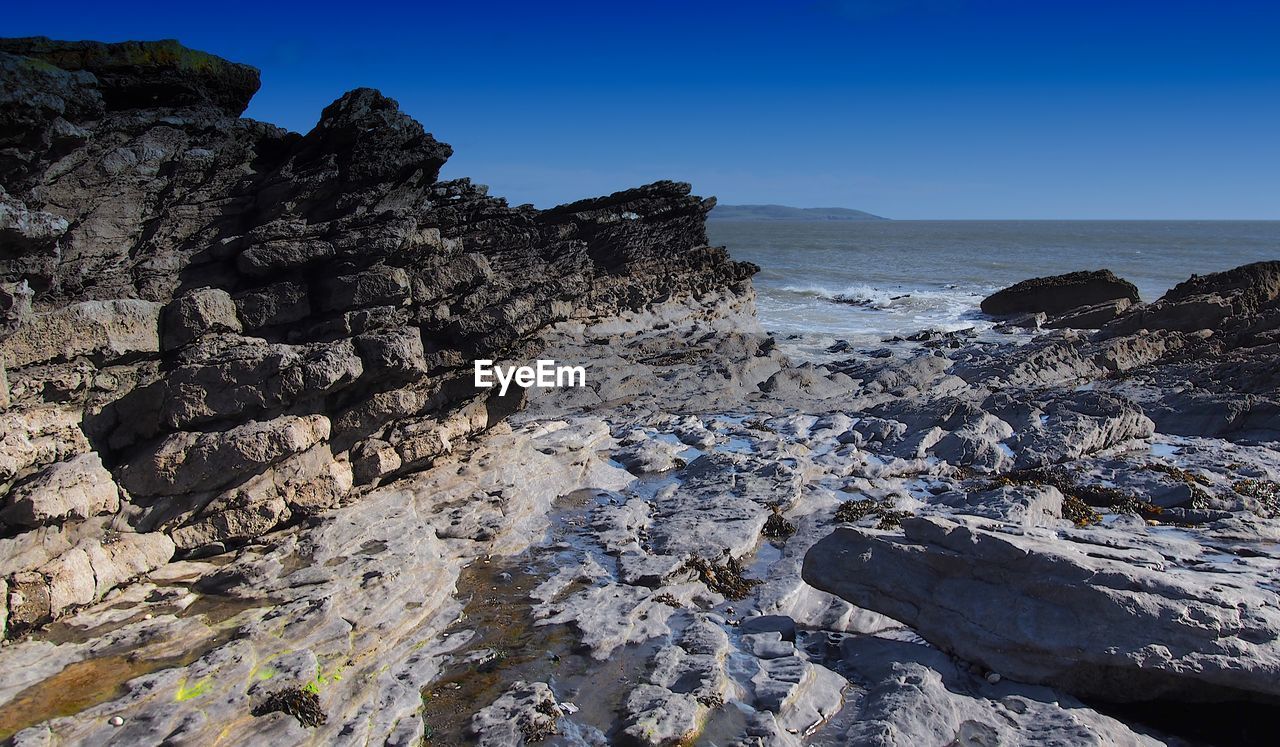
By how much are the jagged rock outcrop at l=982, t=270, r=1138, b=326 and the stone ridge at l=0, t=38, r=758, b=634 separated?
26.4 m

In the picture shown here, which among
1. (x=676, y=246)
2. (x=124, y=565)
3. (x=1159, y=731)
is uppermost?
(x=676, y=246)

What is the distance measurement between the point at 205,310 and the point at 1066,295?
33.2 metres

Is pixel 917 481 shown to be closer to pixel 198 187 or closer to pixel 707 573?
pixel 707 573

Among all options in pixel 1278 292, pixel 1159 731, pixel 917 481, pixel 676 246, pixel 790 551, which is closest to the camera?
pixel 1159 731

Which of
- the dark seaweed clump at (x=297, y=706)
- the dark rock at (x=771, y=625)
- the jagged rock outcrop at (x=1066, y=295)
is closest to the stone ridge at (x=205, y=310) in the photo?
the dark seaweed clump at (x=297, y=706)

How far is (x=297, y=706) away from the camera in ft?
24.0

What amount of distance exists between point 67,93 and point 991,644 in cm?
1175

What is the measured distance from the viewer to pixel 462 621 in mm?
9336

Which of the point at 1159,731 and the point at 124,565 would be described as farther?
the point at 124,565

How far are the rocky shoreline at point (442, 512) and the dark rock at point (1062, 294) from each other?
17.3 m

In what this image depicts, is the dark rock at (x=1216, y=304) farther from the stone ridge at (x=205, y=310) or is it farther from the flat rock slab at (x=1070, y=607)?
the stone ridge at (x=205, y=310)

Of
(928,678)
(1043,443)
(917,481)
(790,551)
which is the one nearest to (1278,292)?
(1043,443)

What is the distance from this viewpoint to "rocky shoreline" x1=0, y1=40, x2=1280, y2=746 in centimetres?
741

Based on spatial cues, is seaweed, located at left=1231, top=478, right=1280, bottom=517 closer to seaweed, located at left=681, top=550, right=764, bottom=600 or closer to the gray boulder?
seaweed, located at left=681, top=550, right=764, bottom=600
